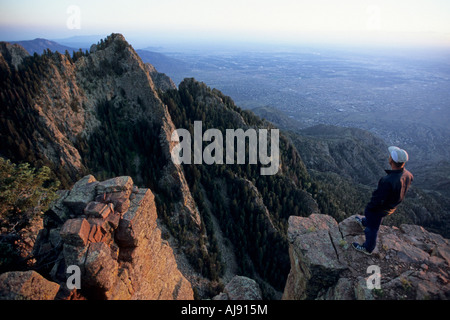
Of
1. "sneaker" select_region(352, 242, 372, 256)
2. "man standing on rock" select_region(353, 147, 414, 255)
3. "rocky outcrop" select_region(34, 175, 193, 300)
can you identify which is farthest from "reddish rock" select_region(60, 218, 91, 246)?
"sneaker" select_region(352, 242, 372, 256)

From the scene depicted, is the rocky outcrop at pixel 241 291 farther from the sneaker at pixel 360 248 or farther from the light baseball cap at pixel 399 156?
the light baseball cap at pixel 399 156

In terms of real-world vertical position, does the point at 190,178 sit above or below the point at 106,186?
below

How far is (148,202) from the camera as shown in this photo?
46.4 feet

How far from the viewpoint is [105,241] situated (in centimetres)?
1109

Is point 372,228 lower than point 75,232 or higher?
higher

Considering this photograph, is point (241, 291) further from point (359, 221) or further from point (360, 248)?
point (359, 221)

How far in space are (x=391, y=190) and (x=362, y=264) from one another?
4.08m

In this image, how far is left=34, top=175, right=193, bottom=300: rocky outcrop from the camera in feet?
31.6

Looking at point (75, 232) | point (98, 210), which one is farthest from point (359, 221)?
point (75, 232)

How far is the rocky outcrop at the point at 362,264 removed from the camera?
9047mm
